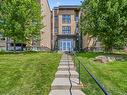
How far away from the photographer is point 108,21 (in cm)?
3241

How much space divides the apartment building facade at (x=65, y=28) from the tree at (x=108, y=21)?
33679 mm

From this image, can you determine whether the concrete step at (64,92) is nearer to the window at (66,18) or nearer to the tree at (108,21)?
the tree at (108,21)

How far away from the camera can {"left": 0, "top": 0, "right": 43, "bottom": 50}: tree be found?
35719mm

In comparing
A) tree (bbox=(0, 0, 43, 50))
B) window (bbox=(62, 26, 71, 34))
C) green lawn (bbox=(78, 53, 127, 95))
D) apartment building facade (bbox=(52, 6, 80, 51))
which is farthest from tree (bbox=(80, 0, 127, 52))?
window (bbox=(62, 26, 71, 34))

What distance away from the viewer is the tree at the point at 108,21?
31.6 metres

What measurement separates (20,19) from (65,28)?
33.5m

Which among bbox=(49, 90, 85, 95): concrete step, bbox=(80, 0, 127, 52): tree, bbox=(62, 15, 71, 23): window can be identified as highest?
bbox=(62, 15, 71, 23): window

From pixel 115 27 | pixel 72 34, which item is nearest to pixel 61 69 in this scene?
pixel 115 27

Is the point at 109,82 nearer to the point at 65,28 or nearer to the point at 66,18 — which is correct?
the point at 65,28

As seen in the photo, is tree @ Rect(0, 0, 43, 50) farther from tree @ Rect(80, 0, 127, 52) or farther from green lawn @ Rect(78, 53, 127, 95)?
green lawn @ Rect(78, 53, 127, 95)

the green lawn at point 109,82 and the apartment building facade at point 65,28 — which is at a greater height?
the apartment building facade at point 65,28

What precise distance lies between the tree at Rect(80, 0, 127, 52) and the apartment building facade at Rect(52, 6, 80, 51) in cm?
3368

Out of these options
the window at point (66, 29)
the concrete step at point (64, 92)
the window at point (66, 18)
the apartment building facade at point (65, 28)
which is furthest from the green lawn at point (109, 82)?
the window at point (66, 18)

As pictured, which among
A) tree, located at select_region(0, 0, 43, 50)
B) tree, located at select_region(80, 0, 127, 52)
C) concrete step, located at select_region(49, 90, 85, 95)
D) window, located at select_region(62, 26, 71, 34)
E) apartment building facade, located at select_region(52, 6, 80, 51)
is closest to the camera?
concrete step, located at select_region(49, 90, 85, 95)
